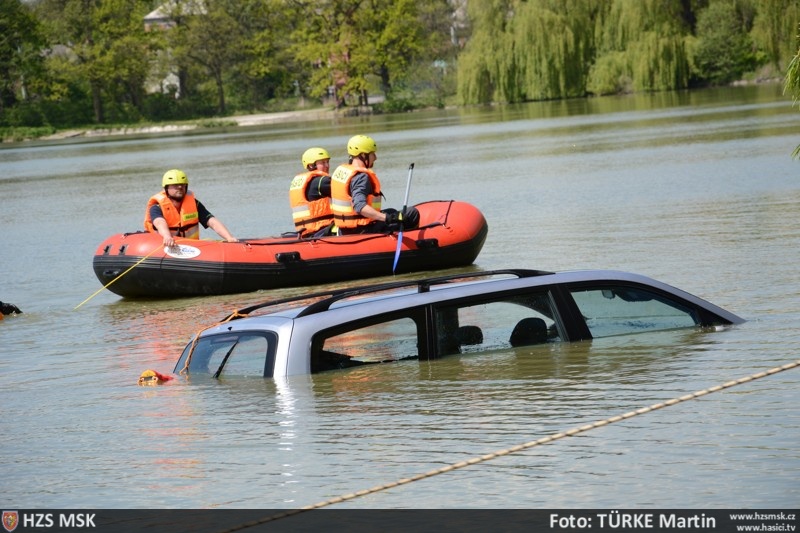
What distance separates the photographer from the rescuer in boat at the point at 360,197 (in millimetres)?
16719

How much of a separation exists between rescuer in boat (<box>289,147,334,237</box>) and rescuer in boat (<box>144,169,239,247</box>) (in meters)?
0.92

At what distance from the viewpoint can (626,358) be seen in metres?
8.91

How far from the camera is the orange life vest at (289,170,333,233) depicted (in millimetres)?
17344

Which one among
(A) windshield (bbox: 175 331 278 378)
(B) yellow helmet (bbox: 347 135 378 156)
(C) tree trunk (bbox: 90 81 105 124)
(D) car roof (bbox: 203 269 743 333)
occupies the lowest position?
(A) windshield (bbox: 175 331 278 378)

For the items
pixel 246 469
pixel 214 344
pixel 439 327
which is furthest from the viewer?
pixel 214 344

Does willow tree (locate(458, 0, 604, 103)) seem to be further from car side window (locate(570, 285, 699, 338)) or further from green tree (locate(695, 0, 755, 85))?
car side window (locate(570, 285, 699, 338))

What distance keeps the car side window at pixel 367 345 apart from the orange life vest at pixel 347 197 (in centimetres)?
832

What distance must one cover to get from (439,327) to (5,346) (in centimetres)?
707

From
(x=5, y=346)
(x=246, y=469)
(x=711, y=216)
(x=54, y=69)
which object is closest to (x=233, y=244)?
(x=5, y=346)

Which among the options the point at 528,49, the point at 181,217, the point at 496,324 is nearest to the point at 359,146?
the point at 181,217

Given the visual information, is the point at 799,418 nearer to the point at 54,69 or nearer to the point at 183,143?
the point at 183,143

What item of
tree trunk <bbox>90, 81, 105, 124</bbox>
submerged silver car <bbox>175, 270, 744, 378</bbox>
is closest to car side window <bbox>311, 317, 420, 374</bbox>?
submerged silver car <bbox>175, 270, 744, 378</bbox>
